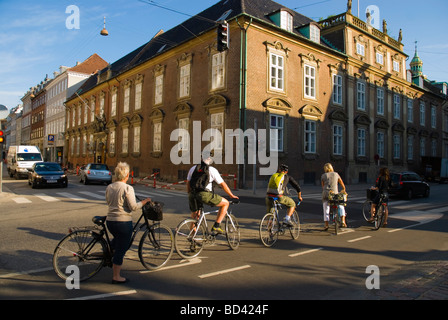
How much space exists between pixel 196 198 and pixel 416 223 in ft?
25.2

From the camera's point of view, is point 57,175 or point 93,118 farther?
point 93,118

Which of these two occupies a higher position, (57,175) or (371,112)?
(371,112)

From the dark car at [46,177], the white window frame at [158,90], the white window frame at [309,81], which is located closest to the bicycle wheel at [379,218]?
the white window frame at [309,81]

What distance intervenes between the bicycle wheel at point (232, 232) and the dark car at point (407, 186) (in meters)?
12.7

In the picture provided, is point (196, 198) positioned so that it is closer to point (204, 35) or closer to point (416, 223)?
point (416, 223)

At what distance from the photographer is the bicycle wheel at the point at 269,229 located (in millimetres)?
7047

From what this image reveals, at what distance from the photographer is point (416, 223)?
10242 mm

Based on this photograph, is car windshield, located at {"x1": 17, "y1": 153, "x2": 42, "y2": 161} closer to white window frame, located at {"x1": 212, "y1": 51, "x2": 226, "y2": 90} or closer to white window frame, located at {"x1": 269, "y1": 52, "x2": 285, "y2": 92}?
white window frame, located at {"x1": 212, "y1": 51, "x2": 226, "y2": 90}

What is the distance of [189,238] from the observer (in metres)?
6.07

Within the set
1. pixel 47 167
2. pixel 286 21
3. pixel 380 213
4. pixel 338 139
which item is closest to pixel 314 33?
pixel 286 21

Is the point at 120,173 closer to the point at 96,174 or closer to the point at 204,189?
the point at 204,189

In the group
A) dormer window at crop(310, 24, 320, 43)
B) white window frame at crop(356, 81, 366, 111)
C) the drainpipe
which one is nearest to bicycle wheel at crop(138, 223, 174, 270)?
the drainpipe

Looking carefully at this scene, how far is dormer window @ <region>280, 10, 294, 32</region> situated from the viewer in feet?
75.6
